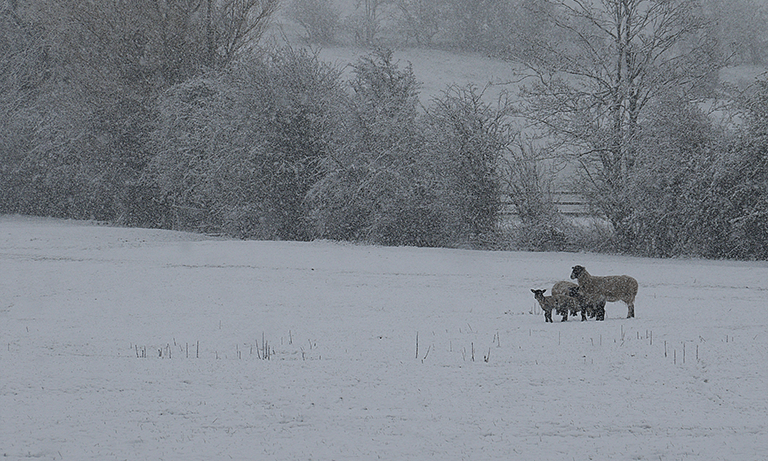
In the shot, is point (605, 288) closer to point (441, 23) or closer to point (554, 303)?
point (554, 303)

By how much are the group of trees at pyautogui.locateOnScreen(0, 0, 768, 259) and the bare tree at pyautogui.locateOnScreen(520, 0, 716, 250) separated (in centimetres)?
6

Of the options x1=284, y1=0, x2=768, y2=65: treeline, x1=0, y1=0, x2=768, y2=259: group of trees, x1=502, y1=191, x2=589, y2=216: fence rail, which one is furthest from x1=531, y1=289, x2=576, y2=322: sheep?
x1=284, y1=0, x2=768, y2=65: treeline

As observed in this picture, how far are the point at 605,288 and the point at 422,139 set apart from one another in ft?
42.3

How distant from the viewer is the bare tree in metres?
22.6

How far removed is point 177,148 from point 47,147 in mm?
8429

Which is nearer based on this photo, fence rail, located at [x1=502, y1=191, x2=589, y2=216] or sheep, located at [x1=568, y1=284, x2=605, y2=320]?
sheep, located at [x1=568, y1=284, x2=605, y2=320]

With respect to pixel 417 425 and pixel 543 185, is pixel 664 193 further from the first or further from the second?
pixel 417 425

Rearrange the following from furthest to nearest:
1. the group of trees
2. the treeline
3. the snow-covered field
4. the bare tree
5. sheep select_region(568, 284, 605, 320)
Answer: the treeline → the bare tree → the group of trees → sheep select_region(568, 284, 605, 320) → the snow-covered field

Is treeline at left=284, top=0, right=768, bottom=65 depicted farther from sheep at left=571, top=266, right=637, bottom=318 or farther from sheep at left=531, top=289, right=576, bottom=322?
sheep at left=531, top=289, right=576, bottom=322

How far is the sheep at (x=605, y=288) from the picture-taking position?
11.6 meters

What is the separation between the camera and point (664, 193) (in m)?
21.3

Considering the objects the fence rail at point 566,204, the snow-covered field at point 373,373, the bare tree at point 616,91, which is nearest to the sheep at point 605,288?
the snow-covered field at point 373,373

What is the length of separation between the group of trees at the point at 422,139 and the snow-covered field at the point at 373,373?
19.5ft

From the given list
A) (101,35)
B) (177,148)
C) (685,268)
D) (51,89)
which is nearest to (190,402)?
(685,268)
